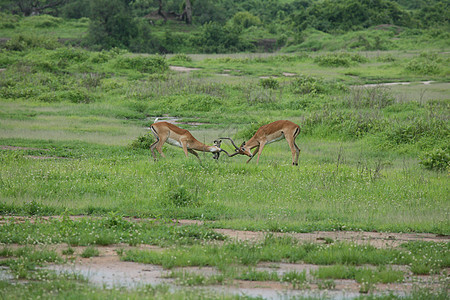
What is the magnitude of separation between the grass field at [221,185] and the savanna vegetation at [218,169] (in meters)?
0.04

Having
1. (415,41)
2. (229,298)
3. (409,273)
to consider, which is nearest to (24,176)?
(229,298)

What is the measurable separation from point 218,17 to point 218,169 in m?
56.0

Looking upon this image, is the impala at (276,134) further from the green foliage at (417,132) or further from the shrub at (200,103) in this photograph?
the shrub at (200,103)

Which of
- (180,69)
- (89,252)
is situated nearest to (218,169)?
(89,252)

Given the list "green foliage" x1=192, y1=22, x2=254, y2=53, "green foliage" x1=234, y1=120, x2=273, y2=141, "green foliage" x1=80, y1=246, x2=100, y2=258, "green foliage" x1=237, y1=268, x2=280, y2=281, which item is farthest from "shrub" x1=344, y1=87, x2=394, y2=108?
"green foliage" x1=192, y1=22, x2=254, y2=53

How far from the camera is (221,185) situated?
424 inches

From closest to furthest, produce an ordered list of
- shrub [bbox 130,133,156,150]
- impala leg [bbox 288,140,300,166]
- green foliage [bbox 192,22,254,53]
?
impala leg [bbox 288,140,300,166]
shrub [bbox 130,133,156,150]
green foliage [bbox 192,22,254,53]

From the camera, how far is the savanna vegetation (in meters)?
6.70

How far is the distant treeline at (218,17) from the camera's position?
48.9 meters

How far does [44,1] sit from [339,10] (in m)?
35.6

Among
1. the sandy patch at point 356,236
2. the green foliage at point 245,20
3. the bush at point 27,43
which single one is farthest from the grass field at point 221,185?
the green foliage at point 245,20

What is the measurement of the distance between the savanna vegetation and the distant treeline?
11.6 metres

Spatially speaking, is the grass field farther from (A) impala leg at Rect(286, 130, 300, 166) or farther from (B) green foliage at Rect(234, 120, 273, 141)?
(A) impala leg at Rect(286, 130, 300, 166)

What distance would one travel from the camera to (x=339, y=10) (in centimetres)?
5769
